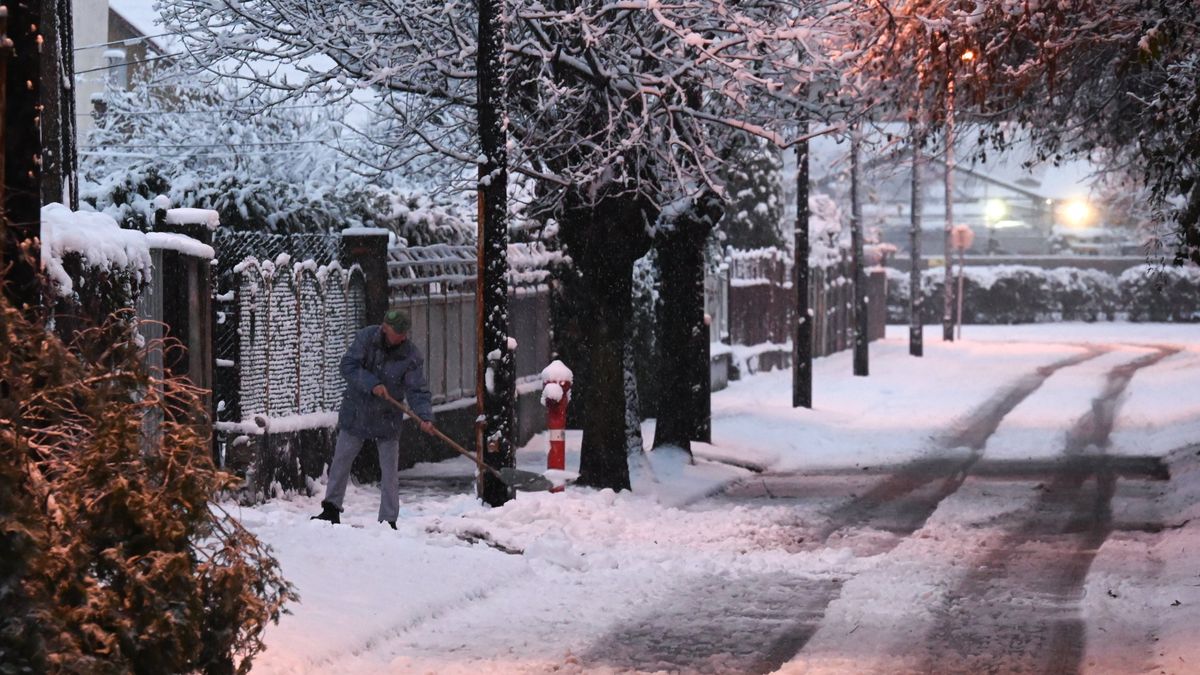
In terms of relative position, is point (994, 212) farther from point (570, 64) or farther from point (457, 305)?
point (570, 64)

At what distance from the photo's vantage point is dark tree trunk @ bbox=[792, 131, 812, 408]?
23.8 meters

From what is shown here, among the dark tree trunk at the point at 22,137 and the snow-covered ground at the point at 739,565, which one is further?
the snow-covered ground at the point at 739,565

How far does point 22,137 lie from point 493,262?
20.6 feet

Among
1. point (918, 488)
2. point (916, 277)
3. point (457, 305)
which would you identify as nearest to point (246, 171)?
point (457, 305)

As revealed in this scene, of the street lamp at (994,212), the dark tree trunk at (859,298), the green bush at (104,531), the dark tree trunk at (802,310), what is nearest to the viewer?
the green bush at (104,531)

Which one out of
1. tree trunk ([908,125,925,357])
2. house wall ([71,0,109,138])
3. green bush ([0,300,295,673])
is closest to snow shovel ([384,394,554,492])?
green bush ([0,300,295,673])

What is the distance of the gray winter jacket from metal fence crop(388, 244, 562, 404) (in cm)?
378

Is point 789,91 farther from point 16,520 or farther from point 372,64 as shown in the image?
point 16,520

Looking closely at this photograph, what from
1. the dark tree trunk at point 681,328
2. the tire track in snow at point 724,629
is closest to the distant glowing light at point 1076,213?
the dark tree trunk at point 681,328

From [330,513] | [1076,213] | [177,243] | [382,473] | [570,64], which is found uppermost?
[1076,213]

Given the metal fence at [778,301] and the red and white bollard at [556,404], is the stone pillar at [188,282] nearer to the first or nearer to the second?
the red and white bollard at [556,404]

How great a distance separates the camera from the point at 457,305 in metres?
18.7

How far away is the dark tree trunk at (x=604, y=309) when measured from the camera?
15078 millimetres

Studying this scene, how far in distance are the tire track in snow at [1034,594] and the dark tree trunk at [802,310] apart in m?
7.06
